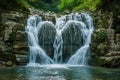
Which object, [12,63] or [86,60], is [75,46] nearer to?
[86,60]

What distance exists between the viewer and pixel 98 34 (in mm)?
23312

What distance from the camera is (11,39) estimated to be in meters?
22.7

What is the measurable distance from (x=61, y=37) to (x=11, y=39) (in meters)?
3.77

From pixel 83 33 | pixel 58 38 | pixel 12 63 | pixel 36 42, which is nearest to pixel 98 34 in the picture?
pixel 83 33

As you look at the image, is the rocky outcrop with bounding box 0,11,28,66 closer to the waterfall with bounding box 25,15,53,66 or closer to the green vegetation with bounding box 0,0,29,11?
the waterfall with bounding box 25,15,53,66

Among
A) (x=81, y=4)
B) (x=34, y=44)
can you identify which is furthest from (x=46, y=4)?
(x=34, y=44)

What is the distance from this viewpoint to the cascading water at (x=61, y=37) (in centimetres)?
2277

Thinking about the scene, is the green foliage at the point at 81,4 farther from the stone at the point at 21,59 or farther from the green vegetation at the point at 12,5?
the stone at the point at 21,59

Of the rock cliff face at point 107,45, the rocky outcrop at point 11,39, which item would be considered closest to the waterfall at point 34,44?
the rocky outcrop at point 11,39

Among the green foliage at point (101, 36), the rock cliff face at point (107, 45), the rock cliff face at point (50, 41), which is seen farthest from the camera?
Result: the green foliage at point (101, 36)

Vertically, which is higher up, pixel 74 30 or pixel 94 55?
pixel 74 30

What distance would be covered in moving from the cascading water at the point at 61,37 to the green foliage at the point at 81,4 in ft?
4.34

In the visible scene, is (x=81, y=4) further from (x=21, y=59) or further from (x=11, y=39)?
(x=21, y=59)

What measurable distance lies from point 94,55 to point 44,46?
3.76m
